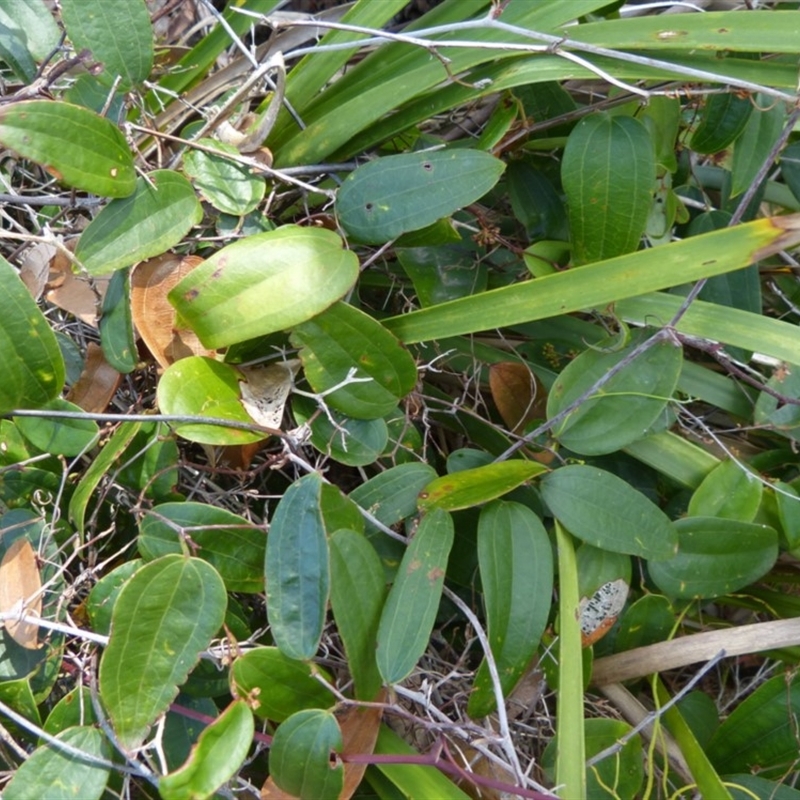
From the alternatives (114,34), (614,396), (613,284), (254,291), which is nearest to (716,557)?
(614,396)

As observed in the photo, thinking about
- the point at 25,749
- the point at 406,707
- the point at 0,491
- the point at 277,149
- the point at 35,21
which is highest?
the point at 35,21

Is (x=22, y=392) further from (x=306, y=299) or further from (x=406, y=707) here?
(x=406, y=707)

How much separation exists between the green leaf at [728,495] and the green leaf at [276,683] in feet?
1.36

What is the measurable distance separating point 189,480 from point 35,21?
51cm

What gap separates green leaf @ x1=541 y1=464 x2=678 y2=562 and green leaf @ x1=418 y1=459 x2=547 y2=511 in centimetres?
5

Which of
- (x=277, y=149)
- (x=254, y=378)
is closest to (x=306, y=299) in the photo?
(x=254, y=378)

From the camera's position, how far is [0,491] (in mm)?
771

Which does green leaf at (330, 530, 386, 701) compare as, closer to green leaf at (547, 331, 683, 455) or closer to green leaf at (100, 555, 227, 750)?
green leaf at (100, 555, 227, 750)

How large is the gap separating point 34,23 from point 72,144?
0.24 meters

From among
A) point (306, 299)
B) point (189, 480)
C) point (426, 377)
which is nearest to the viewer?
point (306, 299)

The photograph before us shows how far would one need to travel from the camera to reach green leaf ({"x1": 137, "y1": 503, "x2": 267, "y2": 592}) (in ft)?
2.36

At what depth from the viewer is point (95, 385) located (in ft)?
2.67

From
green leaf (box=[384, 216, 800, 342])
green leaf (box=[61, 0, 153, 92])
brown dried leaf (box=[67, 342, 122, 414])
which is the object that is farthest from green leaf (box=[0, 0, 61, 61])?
green leaf (box=[384, 216, 800, 342])

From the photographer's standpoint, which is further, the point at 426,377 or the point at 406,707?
the point at 426,377
